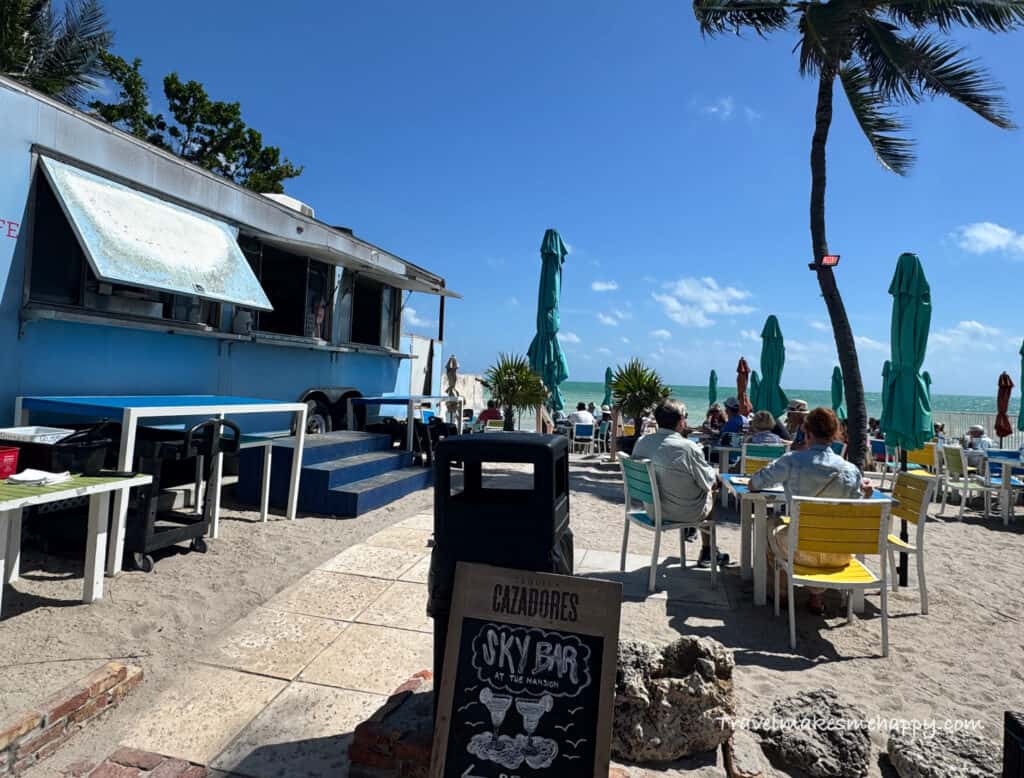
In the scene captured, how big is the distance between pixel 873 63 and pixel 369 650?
11.3 metres

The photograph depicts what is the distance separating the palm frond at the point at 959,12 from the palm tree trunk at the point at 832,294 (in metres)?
1.25

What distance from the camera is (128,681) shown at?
2605 millimetres

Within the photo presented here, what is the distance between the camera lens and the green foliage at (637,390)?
11172 millimetres

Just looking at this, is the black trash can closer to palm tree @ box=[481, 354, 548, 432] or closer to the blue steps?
the blue steps

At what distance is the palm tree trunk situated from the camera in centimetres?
914

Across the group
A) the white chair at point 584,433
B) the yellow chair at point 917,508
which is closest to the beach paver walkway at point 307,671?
the yellow chair at point 917,508

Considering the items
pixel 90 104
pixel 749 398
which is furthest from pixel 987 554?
pixel 90 104

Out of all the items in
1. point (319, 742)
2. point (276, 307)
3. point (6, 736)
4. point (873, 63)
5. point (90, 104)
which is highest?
point (90, 104)

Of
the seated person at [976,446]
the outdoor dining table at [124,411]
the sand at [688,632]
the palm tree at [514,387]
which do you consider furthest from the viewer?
the palm tree at [514,387]

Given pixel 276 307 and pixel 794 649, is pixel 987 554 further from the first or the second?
pixel 276 307

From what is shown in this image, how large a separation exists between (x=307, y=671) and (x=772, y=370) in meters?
11.9

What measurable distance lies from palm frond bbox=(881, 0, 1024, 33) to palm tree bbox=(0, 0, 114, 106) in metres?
19.6

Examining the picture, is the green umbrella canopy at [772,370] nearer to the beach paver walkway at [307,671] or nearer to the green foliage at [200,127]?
the beach paver walkway at [307,671]

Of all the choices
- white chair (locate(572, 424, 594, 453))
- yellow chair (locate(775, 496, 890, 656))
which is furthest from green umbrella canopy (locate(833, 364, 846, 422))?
yellow chair (locate(775, 496, 890, 656))
